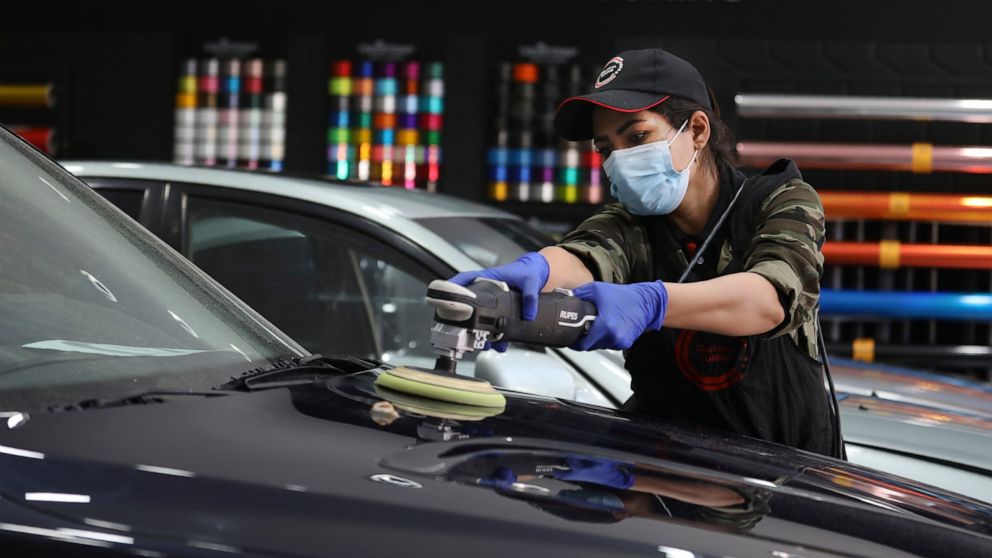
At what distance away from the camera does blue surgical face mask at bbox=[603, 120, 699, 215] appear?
223 cm

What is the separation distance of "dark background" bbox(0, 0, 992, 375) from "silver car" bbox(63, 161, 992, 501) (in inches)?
135

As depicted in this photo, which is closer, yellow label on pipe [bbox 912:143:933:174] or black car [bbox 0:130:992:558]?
black car [bbox 0:130:992:558]

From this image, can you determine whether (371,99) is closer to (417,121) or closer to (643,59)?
(417,121)

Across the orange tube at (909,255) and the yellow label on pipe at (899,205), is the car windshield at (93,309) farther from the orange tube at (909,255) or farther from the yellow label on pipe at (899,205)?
the yellow label on pipe at (899,205)

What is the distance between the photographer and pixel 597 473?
1.25 m

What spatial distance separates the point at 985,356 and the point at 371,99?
3.72 m

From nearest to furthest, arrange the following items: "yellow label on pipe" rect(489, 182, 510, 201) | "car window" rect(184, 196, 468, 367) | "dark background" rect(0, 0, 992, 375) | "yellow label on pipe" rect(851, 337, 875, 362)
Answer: "car window" rect(184, 196, 468, 367), "yellow label on pipe" rect(851, 337, 875, 362), "dark background" rect(0, 0, 992, 375), "yellow label on pipe" rect(489, 182, 510, 201)

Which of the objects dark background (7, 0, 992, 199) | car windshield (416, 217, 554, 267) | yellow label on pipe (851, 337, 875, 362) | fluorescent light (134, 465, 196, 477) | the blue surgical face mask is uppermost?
dark background (7, 0, 992, 199)

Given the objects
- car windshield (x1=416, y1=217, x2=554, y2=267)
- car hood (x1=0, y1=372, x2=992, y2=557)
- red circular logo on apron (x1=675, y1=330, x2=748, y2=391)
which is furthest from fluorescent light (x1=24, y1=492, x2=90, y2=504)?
car windshield (x1=416, y1=217, x2=554, y2=267)

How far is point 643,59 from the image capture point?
2.20 m

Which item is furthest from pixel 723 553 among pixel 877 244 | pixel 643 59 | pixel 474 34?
pixel 474 34

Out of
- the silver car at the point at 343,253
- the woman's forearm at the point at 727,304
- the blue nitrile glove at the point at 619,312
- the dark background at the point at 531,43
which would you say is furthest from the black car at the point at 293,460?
the dark background at the point at 531,43

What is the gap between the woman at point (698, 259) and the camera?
1.94 meters

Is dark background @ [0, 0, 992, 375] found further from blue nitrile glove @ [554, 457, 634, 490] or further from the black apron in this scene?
blue nitrile glove @ [554, 457, 634, 490]
